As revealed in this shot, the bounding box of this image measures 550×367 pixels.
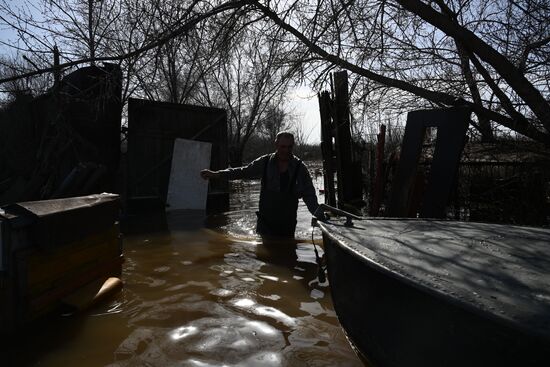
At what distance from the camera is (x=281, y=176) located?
18.0 feet

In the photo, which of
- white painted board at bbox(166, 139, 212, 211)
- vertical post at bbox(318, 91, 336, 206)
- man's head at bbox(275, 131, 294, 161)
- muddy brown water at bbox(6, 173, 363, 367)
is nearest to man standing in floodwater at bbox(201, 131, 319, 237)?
man's head at bbox(275, 131, 294, 161)

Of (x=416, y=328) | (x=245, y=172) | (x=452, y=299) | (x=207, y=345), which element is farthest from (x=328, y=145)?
(x=452, y=299)

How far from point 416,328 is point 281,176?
3727 mm

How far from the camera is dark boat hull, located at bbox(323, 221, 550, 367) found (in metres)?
1.44

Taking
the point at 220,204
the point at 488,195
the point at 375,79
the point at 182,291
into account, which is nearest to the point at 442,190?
the point at 488,195

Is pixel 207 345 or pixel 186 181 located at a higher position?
pixel 186 181

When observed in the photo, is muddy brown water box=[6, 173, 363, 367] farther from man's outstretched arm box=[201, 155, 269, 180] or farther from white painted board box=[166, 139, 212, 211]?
white painted board box=[166, 139, 212, 211]

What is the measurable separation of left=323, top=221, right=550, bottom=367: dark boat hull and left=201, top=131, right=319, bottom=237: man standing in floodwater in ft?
8.44

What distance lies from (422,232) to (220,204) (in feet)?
24.6

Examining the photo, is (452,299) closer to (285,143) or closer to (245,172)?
(285,143)

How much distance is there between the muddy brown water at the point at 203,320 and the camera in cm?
270

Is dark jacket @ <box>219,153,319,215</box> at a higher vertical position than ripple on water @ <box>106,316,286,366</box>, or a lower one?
higher

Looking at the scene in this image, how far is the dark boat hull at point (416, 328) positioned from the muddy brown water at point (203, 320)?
48 cm

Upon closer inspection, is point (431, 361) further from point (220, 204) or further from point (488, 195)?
point (220, 204)
